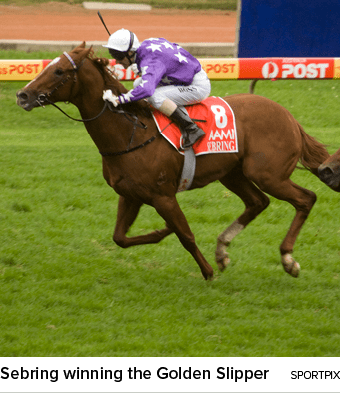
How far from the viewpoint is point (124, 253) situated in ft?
23.5

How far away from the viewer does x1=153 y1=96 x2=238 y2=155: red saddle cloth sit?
19.6 feet

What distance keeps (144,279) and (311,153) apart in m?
2.19

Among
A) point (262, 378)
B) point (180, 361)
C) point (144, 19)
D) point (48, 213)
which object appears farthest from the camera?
point (144, 19)

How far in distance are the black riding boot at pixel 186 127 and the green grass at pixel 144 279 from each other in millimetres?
1472

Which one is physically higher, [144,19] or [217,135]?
[217,135]

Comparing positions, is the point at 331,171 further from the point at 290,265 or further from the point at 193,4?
the point at 193,4

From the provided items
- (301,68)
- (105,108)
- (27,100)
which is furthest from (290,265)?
(301,68)

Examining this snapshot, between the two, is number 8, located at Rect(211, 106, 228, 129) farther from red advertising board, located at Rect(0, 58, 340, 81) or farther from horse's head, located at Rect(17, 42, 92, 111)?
red advertising board, located at Rect(0, 58, 340, 81)

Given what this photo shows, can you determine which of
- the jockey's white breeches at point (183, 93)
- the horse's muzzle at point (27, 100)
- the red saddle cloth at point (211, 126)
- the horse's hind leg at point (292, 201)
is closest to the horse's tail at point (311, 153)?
the horse's hind leg at point (292, 201)

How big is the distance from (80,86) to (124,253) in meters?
2.27

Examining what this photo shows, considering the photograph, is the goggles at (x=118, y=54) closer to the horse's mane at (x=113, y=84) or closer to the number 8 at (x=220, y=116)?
the horse's mane at (x=113, y=84)

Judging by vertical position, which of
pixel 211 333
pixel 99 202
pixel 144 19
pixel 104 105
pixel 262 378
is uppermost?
pixel 104 105

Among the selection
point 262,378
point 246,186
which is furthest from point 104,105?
point 262,378

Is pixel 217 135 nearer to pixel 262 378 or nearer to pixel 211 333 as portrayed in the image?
pixel 211 333
